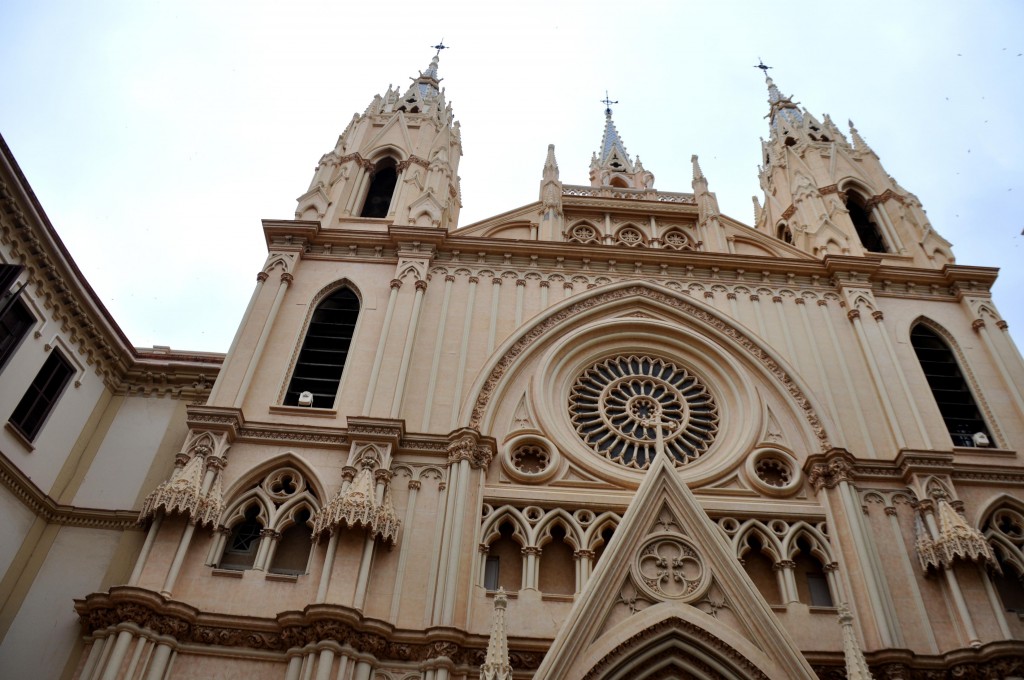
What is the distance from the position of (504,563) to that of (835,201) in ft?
52.9

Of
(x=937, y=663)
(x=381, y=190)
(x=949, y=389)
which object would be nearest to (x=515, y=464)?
(x=937, y=663)

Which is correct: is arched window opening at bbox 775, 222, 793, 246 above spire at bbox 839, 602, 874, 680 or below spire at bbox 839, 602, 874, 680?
above

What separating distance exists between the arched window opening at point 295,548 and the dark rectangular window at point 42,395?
213 inches

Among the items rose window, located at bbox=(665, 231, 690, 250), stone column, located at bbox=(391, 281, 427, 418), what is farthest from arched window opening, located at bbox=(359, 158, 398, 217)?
rose window, located at bbox=(665, 231, 690, 250)

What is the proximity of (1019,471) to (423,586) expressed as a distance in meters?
12.3

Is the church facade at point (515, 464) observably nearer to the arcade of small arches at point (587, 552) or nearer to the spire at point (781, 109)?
the arcade of small arches at point (587, 552)

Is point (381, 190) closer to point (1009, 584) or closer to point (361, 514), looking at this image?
point (361, 514)

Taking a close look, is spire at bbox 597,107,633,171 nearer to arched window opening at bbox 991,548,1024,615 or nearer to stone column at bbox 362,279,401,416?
stone column at bbox 362,279,401,416

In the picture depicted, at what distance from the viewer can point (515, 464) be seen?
15.6 metres

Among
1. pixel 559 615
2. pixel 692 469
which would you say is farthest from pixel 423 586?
pixel 692 469

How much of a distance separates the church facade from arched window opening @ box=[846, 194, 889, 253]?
54.5 inches

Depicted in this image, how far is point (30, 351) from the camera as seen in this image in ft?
47.7

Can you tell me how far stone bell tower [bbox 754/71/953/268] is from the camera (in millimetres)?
21219

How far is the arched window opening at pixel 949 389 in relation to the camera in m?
16.6
